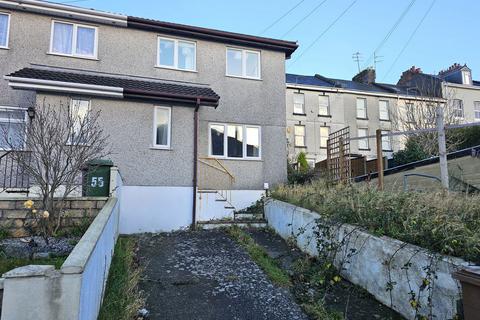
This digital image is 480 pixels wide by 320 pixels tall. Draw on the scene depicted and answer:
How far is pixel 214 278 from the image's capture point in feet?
19.2

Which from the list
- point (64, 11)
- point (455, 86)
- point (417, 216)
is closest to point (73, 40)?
point (64, 11)

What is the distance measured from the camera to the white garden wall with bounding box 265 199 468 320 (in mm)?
3898

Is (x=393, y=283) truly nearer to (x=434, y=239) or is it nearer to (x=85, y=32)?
(x=434, y=239)

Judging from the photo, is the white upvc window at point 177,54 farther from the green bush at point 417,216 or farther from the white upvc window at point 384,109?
the white upvc window at point 384,109

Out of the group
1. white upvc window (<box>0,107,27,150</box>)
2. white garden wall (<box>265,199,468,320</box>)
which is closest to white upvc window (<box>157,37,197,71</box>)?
white upvc window (<box>0,107,27,150</box>)

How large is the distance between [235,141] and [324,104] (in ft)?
50.9

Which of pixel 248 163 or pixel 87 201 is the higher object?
pixel 248 163

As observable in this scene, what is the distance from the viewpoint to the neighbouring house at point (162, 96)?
10406mm

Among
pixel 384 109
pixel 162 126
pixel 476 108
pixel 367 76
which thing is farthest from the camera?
pixel 367 76

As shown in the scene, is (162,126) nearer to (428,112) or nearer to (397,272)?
(397,272)

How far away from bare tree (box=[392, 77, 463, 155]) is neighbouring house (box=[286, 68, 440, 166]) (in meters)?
0.41

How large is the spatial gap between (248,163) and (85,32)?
745 centimetres

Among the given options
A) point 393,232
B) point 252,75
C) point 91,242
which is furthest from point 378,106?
point 91,242

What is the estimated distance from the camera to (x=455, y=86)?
28734mm
